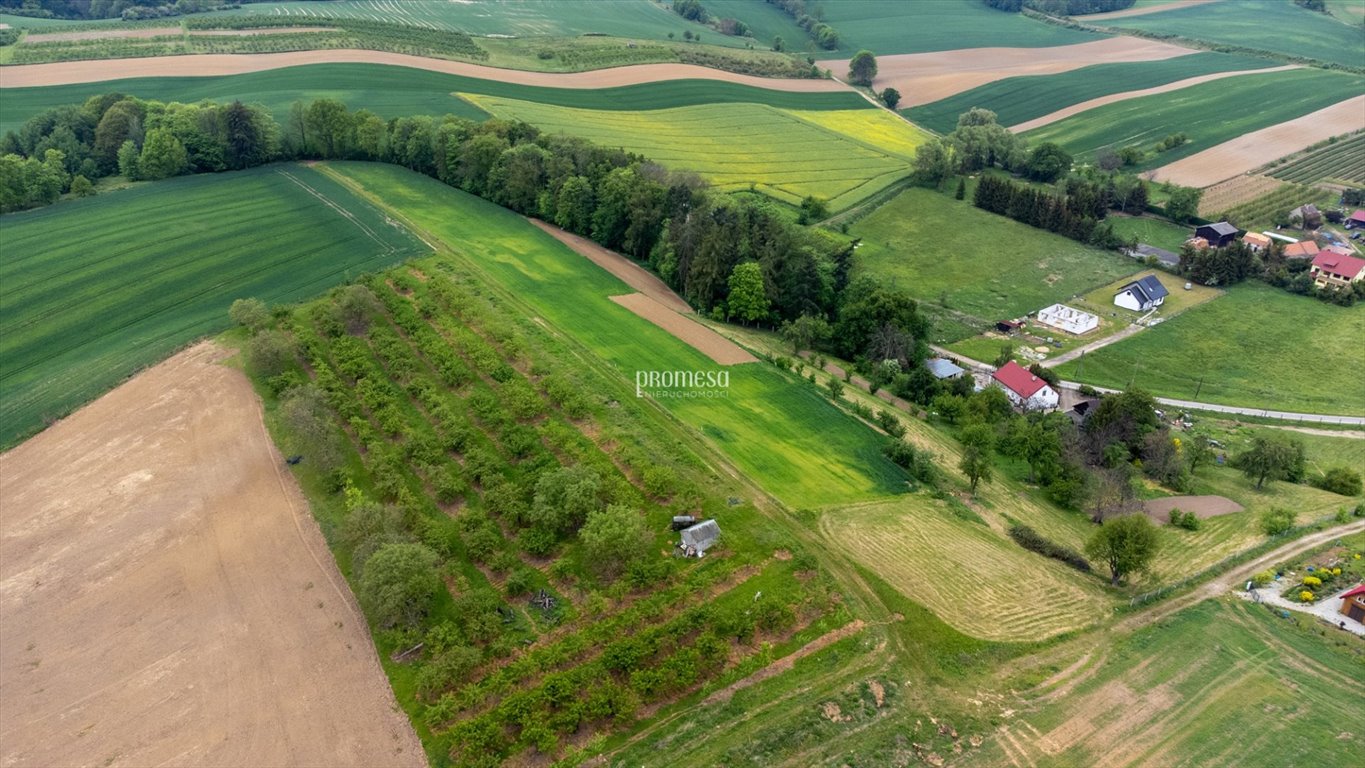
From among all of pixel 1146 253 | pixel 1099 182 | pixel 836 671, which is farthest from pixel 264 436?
pixel 1099 182

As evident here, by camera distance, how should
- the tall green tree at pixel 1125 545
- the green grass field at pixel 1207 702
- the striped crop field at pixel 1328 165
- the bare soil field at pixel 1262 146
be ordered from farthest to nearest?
the bare soil field at pixel 1262 146 → the striped crop field at pixel 1328 165 → the tall green tree at pixel 1125 545 → the green grass field at pixel 1207 702

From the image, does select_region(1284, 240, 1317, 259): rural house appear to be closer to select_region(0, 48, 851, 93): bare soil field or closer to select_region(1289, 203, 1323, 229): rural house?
select_region(1289, 203, 1323, 229): rural house

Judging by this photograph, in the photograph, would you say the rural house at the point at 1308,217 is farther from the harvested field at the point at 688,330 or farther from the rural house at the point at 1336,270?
the harvested field at the point at 688,330

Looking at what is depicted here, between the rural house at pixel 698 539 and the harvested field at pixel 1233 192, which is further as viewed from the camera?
the harvested field at pixel 1233 192

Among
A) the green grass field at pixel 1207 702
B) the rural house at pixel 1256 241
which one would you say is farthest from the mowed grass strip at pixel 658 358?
the rural house at pixel 1256 241

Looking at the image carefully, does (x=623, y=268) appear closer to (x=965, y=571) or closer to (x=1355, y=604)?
(x=965, y=571)

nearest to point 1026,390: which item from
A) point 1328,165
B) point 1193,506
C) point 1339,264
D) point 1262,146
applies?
point 1193,506
